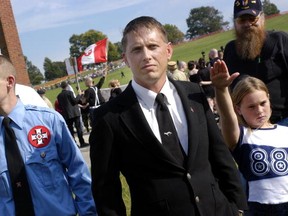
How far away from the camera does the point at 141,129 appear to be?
2127mm

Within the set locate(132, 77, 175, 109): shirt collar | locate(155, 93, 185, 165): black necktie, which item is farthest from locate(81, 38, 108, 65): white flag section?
locate(155, 93, 185, 165): black necktie

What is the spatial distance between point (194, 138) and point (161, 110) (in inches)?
9.5

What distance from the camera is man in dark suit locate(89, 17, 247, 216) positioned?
210 centimetres

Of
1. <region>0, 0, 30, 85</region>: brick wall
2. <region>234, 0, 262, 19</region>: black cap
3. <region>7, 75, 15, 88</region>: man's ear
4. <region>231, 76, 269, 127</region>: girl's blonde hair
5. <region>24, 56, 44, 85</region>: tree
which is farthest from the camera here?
<region>24, 56, 44, 85</region>: tree

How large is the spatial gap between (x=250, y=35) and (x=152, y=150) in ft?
5.30

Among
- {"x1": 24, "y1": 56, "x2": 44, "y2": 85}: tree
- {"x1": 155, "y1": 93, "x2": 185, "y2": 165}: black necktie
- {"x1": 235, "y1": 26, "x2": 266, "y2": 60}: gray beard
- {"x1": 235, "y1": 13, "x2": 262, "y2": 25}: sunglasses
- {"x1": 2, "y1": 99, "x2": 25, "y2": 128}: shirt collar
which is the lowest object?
{"x1": 24, "y1": 56, "x2": 44, "y2": 85}: tree

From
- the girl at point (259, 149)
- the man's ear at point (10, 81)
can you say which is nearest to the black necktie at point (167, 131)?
the girl at point (259, 149)

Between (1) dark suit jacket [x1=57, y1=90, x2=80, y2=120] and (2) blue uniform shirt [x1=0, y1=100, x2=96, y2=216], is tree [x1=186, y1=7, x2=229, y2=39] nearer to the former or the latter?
(1) dark suit jacket [x1=57, y1=90, x2=80, y2=120]

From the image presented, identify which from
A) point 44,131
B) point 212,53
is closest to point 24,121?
point 44,131

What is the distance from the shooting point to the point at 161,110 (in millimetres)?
2188

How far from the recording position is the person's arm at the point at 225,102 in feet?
7.25

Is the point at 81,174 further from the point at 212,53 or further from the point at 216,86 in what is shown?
the point at 212,53

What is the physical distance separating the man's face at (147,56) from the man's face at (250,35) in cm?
122

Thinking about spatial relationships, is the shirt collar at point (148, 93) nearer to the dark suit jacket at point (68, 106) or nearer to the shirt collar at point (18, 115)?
the shirt collar at point (18, 115)
